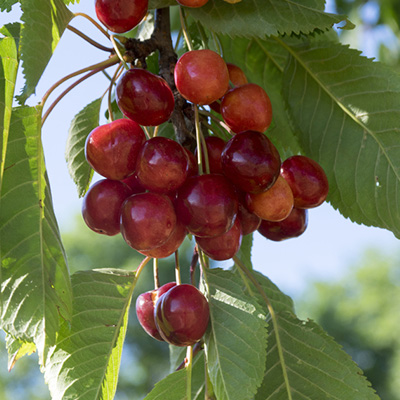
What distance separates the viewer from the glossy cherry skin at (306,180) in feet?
2.16

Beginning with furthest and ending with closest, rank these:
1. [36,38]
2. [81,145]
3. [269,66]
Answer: [269,66] < [81,145] < [36,38]

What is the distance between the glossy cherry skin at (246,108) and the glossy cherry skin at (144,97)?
0.08 m

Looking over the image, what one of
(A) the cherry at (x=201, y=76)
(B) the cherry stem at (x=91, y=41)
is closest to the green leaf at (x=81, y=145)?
(B) the cherry stem at (x=91, y=41)

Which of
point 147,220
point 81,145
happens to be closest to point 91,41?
point 81,145

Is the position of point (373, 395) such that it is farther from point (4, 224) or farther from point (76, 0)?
point (76, 0)

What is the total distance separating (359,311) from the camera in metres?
13.3

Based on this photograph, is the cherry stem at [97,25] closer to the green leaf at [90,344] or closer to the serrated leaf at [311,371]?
the green leaf at [90,344]

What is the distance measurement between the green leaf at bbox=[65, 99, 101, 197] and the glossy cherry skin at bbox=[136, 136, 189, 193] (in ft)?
0.69

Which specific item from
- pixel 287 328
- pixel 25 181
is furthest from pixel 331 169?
pixel 25 181

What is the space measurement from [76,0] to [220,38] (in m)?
0.25

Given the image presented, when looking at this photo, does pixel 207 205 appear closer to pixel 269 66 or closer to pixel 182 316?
pixel 182 316

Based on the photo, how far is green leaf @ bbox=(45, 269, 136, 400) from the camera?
24.3 inches

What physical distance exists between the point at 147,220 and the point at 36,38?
21cm

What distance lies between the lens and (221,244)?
1.99ft
